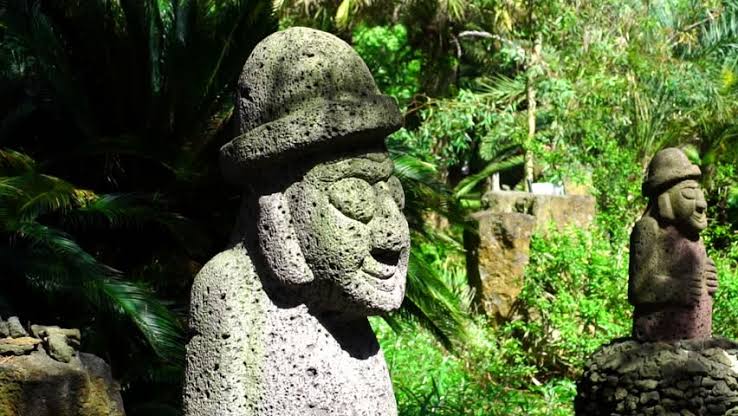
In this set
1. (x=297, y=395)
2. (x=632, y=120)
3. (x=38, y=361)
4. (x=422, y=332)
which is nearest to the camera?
(x=297, y=395)

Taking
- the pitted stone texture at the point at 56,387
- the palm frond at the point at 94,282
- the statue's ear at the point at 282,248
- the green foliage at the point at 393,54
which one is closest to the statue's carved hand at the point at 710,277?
the palm frond at the point at 94,282

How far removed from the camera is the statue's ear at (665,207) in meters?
6.80

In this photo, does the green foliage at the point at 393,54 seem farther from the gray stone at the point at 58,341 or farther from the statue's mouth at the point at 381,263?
the statue's mouth at the point at 381,263

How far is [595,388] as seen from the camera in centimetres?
698

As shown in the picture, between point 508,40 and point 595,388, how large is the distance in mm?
10497

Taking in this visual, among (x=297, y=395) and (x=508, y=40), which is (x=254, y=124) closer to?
(x=297, y=395)

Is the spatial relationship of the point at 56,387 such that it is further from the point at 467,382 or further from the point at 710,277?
the point at 467,382

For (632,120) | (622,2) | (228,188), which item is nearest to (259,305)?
(228,188)

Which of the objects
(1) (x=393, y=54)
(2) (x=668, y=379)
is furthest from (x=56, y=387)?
(1) (x=393, y=54)

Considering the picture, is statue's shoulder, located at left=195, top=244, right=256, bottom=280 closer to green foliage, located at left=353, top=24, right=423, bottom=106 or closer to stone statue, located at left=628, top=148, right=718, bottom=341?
stone statue, located at left=628, top=148, right=718, bottom=341

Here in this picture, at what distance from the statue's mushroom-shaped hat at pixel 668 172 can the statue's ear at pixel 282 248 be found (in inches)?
173

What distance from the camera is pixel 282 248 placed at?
3.02 meters

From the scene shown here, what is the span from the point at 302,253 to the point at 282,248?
58 mm

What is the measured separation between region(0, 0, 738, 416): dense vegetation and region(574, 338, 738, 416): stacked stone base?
1217 mm
